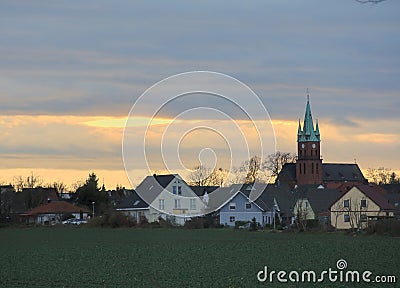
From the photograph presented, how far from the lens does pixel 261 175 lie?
475 ft

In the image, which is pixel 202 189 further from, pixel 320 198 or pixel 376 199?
pixel 376 199

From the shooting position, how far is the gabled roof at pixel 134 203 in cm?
11625

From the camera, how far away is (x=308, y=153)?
172000 mm

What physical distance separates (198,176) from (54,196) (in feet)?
121

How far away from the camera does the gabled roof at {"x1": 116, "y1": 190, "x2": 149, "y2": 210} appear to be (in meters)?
116

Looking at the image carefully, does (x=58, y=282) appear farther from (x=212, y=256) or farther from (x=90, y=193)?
(x=90, y=193)

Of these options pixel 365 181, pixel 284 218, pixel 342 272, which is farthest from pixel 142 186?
pixel 342 272

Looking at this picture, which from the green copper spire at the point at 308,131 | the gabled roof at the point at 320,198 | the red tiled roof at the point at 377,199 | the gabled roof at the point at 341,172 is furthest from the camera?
the gabled roof at the point at 341,172

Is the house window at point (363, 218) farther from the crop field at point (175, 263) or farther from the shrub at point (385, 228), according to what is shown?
the crop field at point (175, 263)

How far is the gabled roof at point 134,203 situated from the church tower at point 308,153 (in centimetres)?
5728

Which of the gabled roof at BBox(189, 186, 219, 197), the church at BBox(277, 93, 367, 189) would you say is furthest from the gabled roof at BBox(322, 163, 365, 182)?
the gabled roof at BBox(189, 186, 219, 197)

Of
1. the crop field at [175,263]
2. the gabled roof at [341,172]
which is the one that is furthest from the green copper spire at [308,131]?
the crop field at [175,263]

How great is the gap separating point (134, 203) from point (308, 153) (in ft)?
205

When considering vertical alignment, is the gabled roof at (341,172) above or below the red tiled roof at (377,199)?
above
